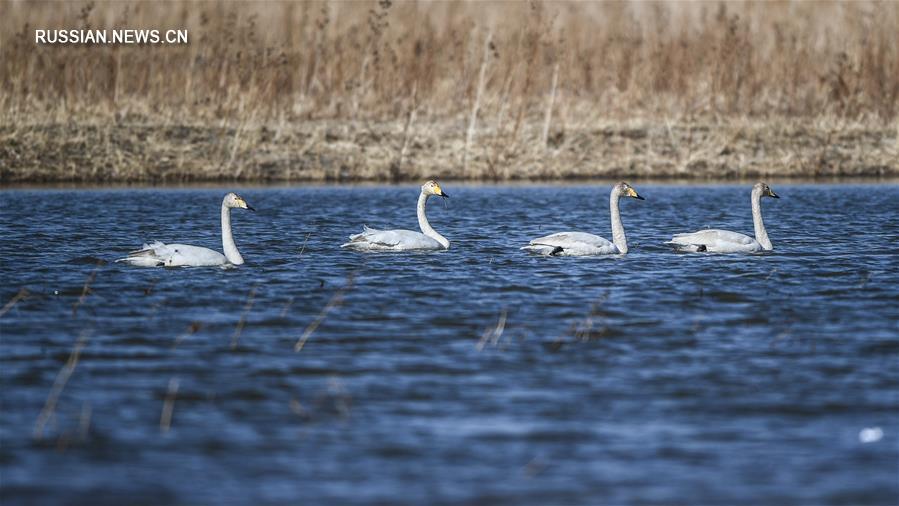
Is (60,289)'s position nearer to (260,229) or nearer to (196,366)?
(196,366)

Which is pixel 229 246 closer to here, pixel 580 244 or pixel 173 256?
pixel 173 256

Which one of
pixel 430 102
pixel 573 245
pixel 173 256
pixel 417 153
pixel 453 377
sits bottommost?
pixel 453 377

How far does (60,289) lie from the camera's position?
543 inches

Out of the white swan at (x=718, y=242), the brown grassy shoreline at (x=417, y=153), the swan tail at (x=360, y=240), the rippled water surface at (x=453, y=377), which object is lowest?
the rippled water surface at (x=453, y=377)

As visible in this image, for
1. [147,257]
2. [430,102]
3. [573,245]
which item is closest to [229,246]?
[147,257]

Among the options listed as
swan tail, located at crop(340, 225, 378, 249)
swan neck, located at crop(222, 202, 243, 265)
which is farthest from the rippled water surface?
swan tail, located at crop(340, 225, 378, 249)

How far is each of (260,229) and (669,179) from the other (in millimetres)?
9808

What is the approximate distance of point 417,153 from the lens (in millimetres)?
27875

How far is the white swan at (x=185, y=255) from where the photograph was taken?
1505 cm

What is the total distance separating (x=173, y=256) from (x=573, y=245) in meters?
4.33

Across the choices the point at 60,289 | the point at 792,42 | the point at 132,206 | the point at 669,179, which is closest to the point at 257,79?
the point at 132,206

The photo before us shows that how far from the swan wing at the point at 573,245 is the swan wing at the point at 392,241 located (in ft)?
4.24

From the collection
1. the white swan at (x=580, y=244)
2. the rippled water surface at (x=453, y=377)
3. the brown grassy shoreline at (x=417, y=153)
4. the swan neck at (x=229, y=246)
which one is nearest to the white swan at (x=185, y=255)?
the swan neck at (x=229, y=246)

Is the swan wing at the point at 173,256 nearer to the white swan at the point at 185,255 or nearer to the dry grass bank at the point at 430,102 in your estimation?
the white swan at the point at 185,255
